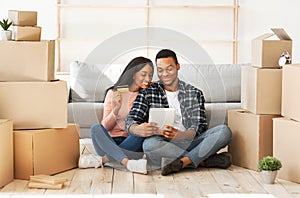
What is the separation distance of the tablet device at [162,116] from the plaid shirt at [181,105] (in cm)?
5

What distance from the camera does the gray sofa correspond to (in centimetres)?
508

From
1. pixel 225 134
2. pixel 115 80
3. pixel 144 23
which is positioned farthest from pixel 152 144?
pixel 144 23

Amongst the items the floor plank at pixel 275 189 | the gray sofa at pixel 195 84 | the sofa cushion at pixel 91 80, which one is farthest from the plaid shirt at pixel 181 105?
the sofa cushion at pixel 91 80

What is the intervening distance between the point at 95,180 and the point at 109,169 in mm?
317

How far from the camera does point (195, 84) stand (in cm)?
508

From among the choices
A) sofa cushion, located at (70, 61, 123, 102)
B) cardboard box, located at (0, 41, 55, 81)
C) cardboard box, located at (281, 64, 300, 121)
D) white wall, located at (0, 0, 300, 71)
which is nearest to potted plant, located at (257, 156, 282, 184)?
cardboard box, located at (281, 64, 300, 121)

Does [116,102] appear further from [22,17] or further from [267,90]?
[267,90]

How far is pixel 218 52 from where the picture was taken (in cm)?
643

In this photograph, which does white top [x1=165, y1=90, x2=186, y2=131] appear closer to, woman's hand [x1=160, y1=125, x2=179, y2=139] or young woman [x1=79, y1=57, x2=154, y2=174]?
woman's hand [x1=160, y1=125, x2=179, y2=139]

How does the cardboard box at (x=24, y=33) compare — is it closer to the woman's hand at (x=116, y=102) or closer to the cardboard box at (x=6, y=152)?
the cardboard box at (x=6, y=152)

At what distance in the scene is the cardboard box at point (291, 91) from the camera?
384cm

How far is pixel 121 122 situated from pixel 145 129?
20cm

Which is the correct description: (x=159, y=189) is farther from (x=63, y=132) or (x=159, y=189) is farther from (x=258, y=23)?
(x=258, y=23)

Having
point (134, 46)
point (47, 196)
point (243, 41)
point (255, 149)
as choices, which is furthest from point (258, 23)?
point (47, 196)
